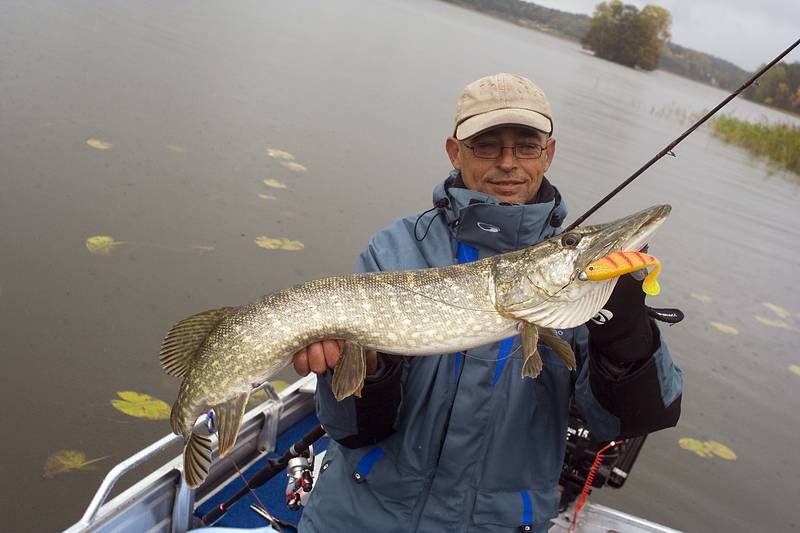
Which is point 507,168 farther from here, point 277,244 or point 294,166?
point 294,166

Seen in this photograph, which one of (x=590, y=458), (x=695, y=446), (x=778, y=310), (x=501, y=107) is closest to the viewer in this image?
(x=501, y=107)

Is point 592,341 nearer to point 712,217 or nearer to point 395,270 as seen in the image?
point 395,270

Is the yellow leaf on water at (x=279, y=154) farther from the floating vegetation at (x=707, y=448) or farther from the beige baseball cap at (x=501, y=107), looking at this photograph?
the beige baseball cap at (x=501, y=107)

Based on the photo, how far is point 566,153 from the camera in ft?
35.2

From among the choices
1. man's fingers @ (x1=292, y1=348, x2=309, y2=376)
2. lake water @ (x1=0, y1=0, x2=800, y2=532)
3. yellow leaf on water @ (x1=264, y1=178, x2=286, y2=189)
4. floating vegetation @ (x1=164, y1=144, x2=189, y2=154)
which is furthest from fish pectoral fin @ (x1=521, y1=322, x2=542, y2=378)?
floating vegetation @ (x1=164, y1=144, x2=189, y2=154)

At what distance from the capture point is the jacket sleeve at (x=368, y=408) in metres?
1.84

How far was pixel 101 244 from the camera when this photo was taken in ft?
15.4

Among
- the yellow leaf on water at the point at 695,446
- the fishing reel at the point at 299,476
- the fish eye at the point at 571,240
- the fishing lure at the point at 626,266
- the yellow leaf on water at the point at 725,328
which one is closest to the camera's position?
the fishing lure at the point at 626,266

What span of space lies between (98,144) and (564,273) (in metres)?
5.67

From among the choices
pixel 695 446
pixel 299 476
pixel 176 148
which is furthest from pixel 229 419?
pixel 176 148

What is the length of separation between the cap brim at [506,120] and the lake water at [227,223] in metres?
2.38

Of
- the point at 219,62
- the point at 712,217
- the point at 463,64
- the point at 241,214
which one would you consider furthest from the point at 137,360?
the point at 463,64

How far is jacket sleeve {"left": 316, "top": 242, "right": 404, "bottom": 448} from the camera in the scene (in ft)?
6.03

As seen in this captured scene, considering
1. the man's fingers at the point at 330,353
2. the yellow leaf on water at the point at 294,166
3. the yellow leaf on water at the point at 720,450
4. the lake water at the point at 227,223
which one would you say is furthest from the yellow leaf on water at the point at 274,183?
the man's fingers at the point at 330,353
